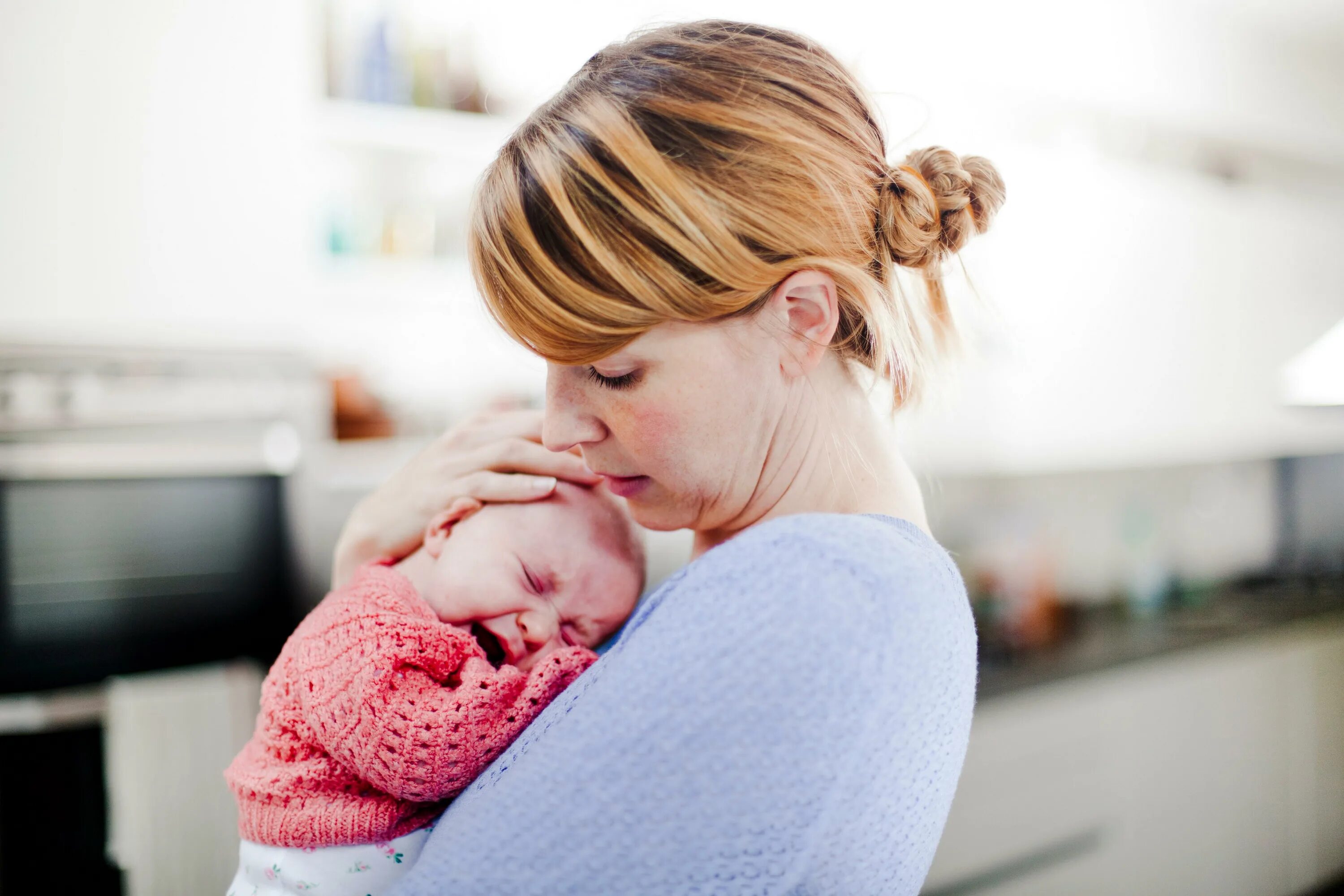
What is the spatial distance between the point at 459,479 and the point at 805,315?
42 centimetres

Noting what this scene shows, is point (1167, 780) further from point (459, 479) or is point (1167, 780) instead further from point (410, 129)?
point (410, 129)

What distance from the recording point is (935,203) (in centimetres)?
78

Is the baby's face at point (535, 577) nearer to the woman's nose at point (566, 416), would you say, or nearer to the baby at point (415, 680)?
the baby at point (415, 680)

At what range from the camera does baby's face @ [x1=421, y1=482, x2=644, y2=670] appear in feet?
2.82

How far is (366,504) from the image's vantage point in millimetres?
1008

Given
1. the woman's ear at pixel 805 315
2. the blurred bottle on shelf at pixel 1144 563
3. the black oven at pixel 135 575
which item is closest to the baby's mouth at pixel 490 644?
the woman's ear at pixel 805 315

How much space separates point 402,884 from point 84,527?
169cm

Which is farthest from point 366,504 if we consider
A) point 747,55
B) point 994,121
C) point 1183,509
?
point 1183,509

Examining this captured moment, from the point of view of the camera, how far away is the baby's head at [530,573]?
860 millimetres

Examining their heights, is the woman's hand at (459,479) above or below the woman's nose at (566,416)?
below

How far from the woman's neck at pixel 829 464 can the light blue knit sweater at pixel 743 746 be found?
0.20 m

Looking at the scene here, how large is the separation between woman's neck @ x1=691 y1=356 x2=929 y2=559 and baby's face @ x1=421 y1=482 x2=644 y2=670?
17 centimetres

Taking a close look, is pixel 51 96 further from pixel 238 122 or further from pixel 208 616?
pixel 208 616

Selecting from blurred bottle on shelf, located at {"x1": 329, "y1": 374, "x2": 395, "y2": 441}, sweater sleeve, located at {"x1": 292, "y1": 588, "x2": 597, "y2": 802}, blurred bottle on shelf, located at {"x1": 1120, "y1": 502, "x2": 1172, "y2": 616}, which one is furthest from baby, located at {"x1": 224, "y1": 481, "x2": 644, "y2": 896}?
blurred bottle on shelf, located at {"x1": 1120, "y1": 502, "x2": 1172, "y2": 616}
